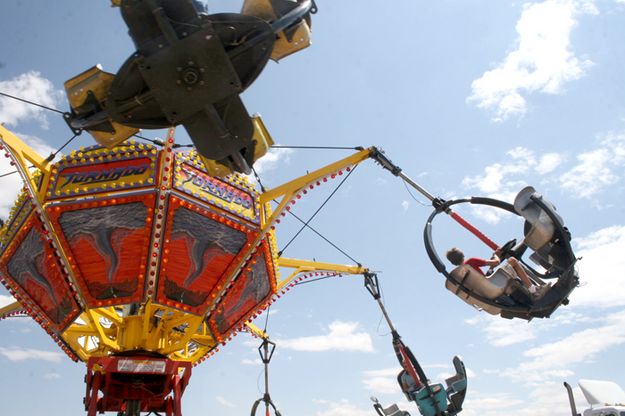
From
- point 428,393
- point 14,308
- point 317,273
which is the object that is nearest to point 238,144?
point 428,393

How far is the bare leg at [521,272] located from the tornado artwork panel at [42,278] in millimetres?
7563

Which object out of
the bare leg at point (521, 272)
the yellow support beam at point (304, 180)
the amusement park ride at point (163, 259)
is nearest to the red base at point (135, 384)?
the amusement park ride at point (163, 259)

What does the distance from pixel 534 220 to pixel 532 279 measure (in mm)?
682

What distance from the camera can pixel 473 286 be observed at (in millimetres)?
4816

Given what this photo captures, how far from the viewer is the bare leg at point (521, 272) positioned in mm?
4802

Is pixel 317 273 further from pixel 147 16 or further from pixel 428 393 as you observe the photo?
pixel 147 16

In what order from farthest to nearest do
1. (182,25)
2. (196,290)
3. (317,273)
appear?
(317,273), (196,290), (182,25)

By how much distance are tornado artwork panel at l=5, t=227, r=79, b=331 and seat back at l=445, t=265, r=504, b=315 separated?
7090 millimetres

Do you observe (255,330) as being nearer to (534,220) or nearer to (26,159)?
(26,159)

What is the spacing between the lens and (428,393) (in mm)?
6582

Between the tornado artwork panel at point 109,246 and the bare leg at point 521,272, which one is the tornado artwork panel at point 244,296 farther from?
the bare leg at point 521,272

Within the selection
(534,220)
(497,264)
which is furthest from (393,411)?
(534,220)

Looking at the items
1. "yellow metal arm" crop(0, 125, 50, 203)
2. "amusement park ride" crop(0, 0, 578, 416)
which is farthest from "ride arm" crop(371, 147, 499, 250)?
"yellow metal arm" crop(0, 125, 50, 203)

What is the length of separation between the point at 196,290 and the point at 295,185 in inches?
108
